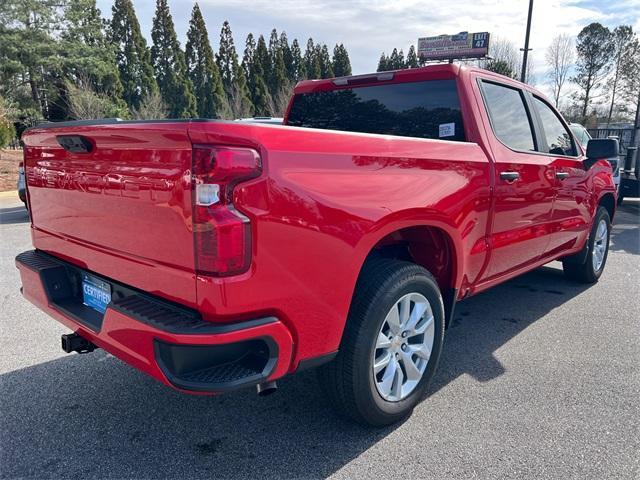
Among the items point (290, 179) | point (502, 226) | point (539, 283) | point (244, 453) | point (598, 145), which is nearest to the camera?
point (290, 179)


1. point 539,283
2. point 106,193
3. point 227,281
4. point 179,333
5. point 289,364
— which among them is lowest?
point 539,283

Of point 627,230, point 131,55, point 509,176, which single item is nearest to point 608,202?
point 509,176

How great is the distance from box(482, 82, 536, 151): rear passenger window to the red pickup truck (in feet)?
0.07

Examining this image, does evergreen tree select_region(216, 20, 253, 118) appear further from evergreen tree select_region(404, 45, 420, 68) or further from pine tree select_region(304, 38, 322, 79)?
evergreen tree select_region(404, 45, 420, 68)

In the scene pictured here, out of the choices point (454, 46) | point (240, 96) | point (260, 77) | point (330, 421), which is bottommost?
point (330, 421)

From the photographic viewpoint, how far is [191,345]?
1863mm

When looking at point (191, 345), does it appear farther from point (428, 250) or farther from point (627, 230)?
point (627, 230)

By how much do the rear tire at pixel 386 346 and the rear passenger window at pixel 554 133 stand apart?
6.76 feet

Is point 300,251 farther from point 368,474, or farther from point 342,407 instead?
point 368,474

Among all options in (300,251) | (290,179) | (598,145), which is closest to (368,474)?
(300,251)

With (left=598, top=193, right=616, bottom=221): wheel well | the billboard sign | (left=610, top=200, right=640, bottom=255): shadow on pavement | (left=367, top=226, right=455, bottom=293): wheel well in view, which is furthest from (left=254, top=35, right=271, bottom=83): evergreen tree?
(left=367, top=226, right=455, bottom=293): wheel well

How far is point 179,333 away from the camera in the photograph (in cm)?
186

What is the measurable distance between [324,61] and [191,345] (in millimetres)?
A: 52181

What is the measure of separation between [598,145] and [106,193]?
4206 millimetres
